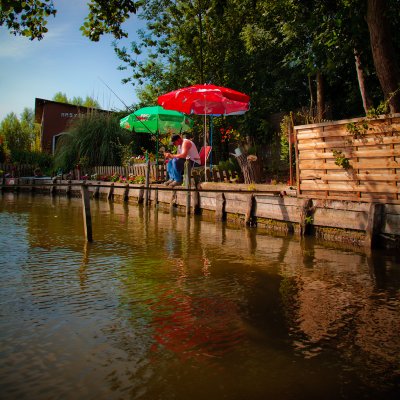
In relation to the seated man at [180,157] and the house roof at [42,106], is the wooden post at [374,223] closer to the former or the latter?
the seated man at [180,157]

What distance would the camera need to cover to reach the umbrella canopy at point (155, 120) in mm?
17219

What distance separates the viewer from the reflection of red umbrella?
13.2 meters

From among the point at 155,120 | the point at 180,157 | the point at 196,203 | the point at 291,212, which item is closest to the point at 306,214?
the point at 291,212

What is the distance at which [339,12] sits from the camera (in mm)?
10539

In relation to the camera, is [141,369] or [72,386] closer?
[72,386]

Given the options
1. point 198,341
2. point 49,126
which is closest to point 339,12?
point 198,341

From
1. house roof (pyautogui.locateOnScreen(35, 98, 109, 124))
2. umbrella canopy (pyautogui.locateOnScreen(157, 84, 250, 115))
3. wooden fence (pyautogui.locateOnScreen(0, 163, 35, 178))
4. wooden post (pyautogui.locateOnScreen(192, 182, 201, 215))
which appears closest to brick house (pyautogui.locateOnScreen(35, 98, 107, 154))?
house roof (pyautogui.locateOnScreen(35, 98, 109, 124))

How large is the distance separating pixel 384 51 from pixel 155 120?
1037 cm

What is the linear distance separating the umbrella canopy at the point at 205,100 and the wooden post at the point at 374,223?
6630 mm

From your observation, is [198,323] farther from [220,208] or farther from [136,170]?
[136,170]

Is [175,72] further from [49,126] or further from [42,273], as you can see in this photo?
[42,273]

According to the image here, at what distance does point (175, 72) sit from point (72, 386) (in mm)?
23316

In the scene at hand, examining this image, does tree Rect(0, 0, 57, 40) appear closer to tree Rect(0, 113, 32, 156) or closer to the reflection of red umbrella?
the reflection of red umbrella

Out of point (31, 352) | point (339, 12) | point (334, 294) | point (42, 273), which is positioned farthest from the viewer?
point (339, 12)
